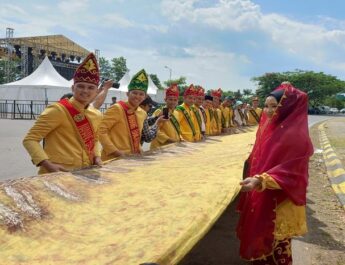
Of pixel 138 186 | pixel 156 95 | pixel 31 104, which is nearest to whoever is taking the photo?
pixel 138 186

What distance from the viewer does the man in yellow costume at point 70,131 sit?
110 inches

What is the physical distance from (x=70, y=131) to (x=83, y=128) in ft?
0.36

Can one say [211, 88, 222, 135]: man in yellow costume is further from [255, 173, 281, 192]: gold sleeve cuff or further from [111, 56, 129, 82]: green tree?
[111, 56, 129, 82]: green tree

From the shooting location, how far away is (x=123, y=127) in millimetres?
4137

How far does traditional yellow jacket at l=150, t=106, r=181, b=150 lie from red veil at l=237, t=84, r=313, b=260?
2.73 metres

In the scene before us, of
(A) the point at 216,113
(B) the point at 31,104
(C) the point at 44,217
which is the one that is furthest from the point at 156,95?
(C) the point at 44,217

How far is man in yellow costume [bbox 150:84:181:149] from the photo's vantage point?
5.42m

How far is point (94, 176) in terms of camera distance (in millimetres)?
2721

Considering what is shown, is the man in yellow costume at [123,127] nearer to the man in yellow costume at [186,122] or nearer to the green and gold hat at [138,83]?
the green and gold hat at [138,83]

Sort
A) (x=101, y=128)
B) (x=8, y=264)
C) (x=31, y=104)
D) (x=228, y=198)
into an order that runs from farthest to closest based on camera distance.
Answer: (x=31, y=104) < (x=101, y=128) < (x=228, y=198) < (x=8, y=264)

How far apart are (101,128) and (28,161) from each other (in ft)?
17.0

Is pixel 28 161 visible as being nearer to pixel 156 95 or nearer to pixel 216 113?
pixel 216 113

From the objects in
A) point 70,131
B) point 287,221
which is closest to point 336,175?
point 287,221

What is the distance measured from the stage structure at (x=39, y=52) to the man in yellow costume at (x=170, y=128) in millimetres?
37064
